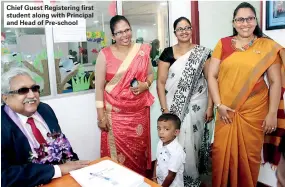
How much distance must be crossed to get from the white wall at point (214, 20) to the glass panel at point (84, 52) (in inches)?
38.7

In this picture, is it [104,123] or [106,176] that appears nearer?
[106,176]

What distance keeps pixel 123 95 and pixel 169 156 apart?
58 centimetres

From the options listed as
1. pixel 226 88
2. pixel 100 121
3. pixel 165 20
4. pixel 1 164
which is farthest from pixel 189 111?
pixel 1 164

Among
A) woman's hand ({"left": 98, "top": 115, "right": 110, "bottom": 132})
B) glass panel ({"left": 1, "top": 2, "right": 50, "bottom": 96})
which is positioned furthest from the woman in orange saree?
glass panel ({"left": 1, "top": 2, "right": 50, "bottom": 96})

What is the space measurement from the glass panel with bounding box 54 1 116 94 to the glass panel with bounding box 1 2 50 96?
0.10 metres

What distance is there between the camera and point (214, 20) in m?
2.89

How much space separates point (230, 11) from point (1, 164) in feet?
8.05

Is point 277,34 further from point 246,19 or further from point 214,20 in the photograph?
point 214,20

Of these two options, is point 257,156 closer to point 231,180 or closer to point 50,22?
point 231,180

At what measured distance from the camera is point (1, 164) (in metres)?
1.16

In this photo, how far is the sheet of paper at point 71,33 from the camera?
2141 mm

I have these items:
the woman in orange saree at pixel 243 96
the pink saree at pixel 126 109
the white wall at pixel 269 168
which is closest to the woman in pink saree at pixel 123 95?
the pink saree at pixel 126 109

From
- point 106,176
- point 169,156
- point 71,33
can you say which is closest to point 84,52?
point 71,33

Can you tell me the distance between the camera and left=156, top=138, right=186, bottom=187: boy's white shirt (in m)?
1.69
